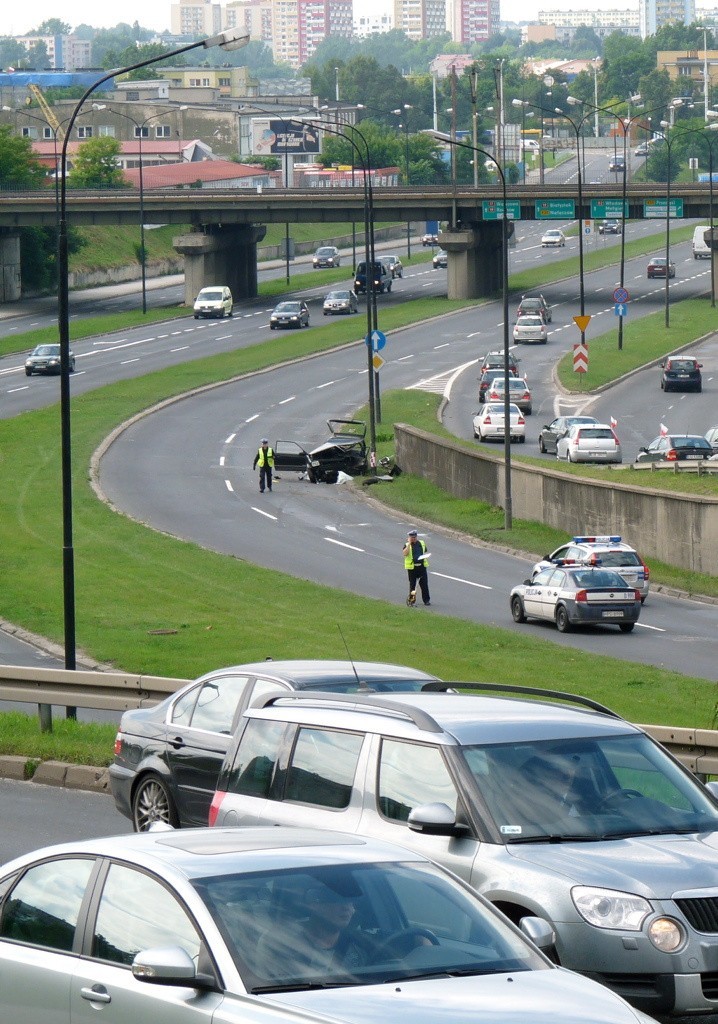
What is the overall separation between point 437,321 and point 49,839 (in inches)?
3414

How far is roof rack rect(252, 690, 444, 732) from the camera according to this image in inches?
367

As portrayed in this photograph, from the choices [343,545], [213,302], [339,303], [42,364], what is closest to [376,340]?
[343,545]

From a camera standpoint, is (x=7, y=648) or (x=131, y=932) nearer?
(x=131, y=932)

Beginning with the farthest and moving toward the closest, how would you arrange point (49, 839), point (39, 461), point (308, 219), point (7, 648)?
point (308, 219) < point (39, 461) < point (7, 648) < point (49, 839)

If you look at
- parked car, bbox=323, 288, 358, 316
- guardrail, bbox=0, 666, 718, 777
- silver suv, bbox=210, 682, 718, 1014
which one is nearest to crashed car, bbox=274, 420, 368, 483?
guardrail, bbox=0, 666, 718, 777

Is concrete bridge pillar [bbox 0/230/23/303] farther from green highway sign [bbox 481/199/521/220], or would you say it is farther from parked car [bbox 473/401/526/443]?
parked car [bbox 473/401/526/443]

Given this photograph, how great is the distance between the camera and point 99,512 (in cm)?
4606

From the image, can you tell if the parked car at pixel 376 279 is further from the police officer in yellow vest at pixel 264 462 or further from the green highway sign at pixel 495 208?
the police officer in yellow vest at pixel 264 462

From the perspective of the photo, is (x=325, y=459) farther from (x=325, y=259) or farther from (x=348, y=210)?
(x=325, y=259)

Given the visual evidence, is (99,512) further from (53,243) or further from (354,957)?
(53,243)

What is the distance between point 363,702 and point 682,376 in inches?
2574

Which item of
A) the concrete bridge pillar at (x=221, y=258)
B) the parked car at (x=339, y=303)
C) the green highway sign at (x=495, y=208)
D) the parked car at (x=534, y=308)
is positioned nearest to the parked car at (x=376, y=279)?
the parked car at (x=339, y=303)

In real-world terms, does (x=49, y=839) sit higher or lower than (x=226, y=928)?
lower

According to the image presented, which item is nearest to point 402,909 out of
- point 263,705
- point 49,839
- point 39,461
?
point 263,705
